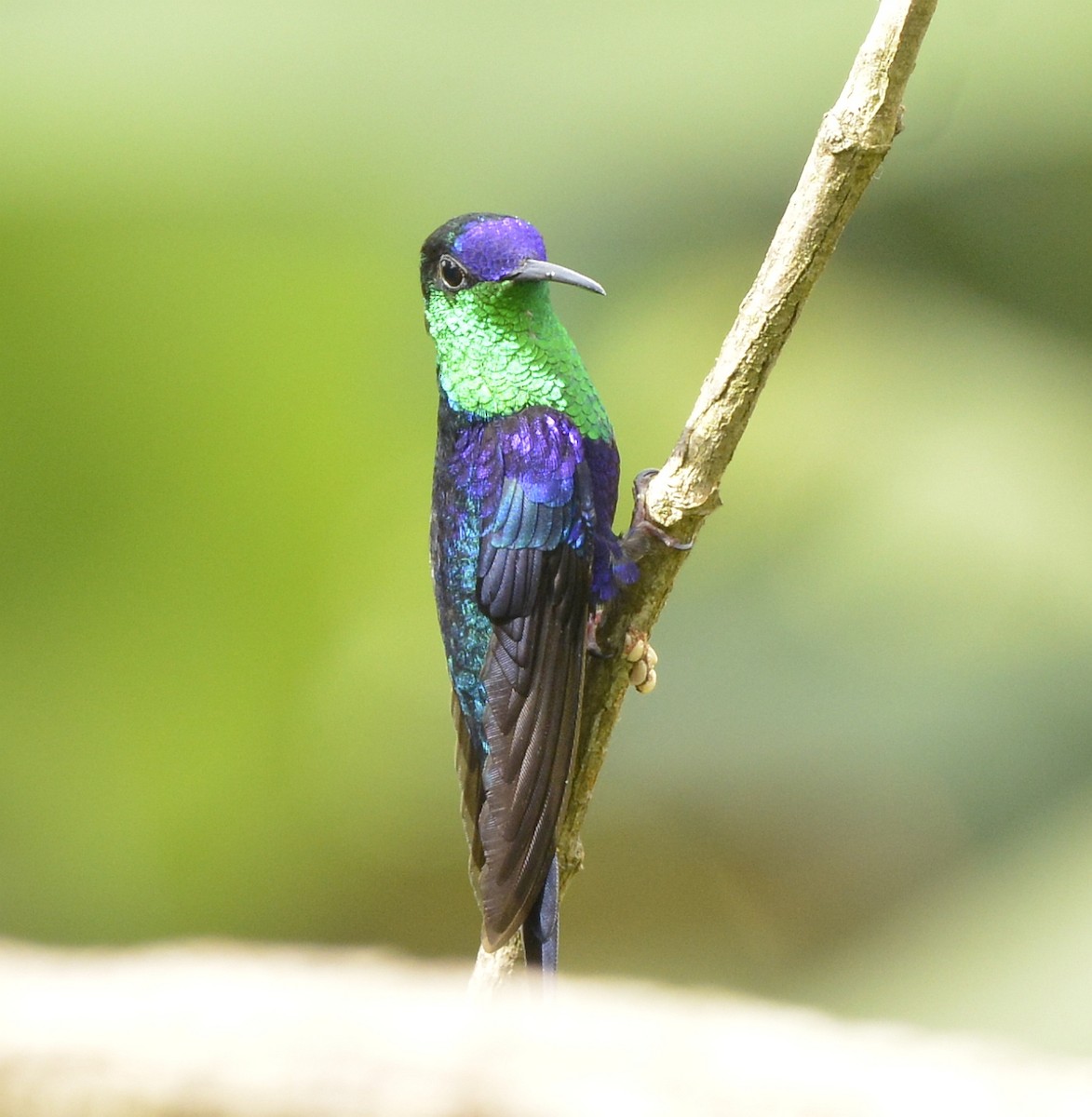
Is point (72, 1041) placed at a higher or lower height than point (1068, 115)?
lower

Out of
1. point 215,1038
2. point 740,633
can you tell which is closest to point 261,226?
point 740,633

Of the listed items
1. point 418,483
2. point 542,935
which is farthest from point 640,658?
point 418,483

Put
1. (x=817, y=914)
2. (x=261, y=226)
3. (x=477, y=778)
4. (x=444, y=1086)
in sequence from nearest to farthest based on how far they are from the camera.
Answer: (x=444, y=1086), (x=477, y=778), (x=261, y=226), (x=817, y=914)

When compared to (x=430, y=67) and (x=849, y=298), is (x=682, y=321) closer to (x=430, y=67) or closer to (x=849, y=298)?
(x=849, y=298)

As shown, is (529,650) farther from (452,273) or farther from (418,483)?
(418,483)

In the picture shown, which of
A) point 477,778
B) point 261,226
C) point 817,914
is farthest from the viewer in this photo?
point 817,914

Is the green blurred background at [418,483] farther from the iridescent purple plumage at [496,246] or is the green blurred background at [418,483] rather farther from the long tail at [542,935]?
the long tail at [542,935]
